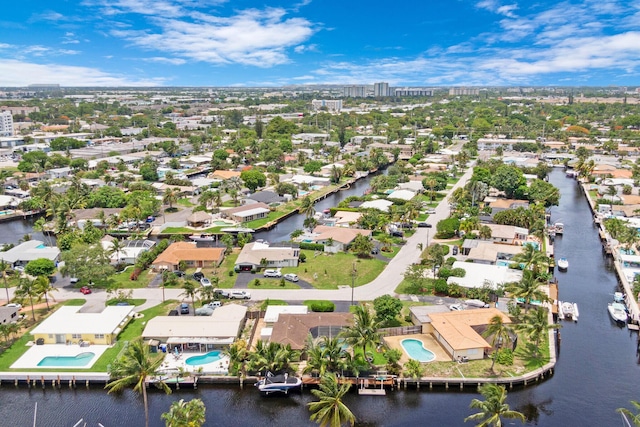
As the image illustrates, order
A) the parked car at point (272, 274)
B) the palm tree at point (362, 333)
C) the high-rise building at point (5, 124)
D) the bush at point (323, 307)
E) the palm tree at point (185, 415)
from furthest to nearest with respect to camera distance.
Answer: the high-rise building at point (5, 124)
the parked car at point (272, 274)
the bush at point (323, 307)
the palm tree at point (362, 333)
the palm tree at point (185, 415)

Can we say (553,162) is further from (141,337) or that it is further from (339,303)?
(141,337)

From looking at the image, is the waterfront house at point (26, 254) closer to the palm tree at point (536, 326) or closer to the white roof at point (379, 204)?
the white roof at point (379, 204)

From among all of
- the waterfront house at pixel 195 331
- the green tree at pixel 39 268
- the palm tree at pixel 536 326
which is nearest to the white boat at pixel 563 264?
the palm tree at pixel 536 326

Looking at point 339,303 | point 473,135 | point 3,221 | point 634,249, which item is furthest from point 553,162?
point 3,221

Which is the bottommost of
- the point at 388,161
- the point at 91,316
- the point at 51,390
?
the point at 51,390

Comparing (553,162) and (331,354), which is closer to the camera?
(331,354)

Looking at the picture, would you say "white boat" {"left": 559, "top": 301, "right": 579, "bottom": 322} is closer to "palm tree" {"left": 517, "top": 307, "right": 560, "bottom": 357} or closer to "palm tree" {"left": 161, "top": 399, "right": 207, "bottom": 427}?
"palm tree" {"left": 517, "top": 307, "right": 560, "bottom": 357}

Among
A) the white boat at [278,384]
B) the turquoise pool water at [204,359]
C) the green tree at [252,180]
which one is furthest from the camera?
the green tree at [252,180]
